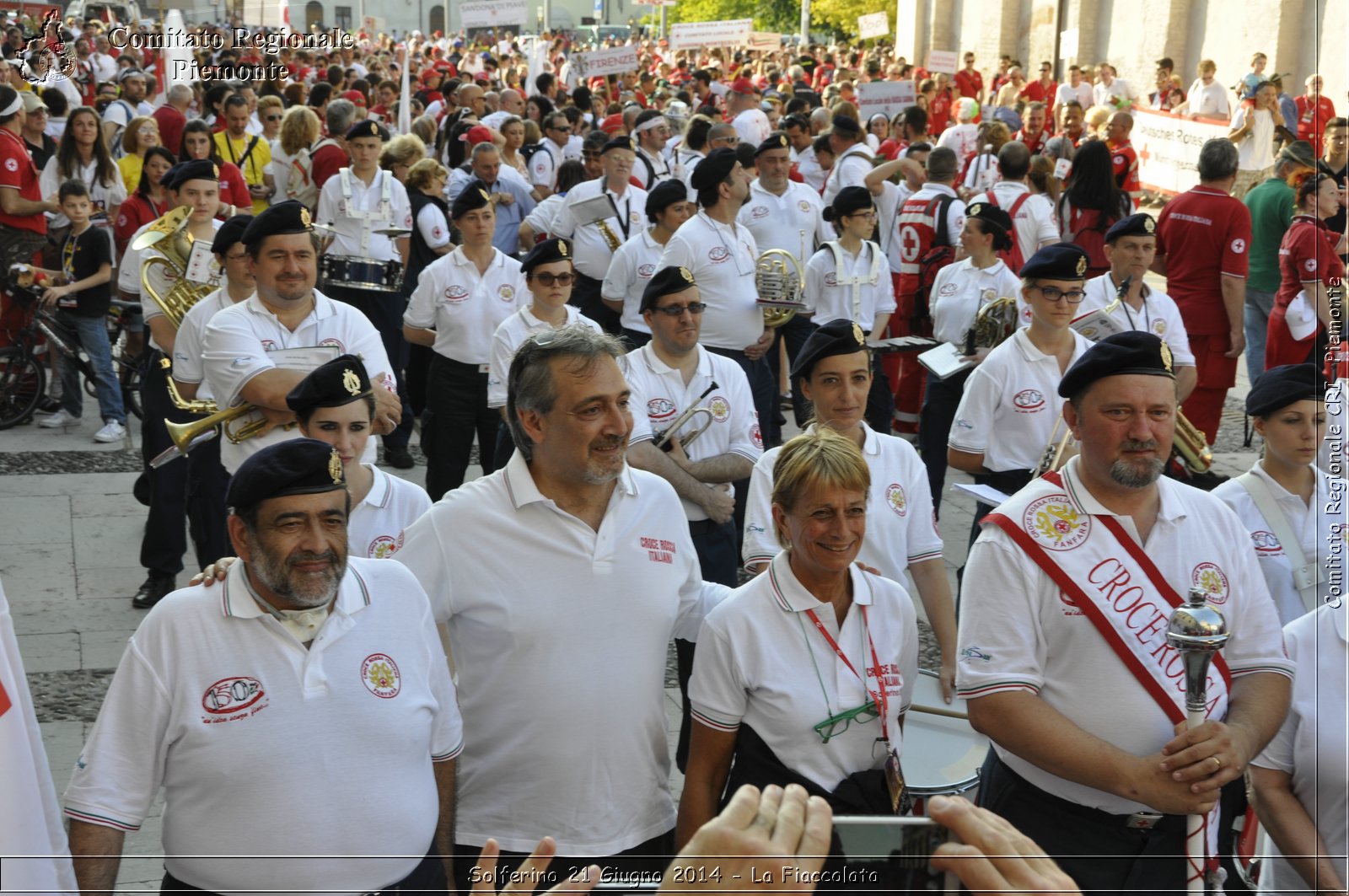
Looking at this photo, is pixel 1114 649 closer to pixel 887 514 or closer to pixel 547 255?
pixel 887 514

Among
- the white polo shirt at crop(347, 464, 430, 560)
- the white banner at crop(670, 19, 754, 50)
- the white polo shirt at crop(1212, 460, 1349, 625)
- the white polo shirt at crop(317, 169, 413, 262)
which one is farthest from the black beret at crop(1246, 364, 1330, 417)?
the white banner at crop(670, 19, 754, 50)

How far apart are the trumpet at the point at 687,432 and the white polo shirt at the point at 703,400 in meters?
0.01

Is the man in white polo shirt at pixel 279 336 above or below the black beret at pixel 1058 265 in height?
below

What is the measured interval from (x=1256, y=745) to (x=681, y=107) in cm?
1810

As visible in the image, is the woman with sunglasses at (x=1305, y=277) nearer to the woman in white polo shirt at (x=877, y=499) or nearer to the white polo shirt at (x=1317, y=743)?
the woman in white polo shirt at (x=877, y=499)

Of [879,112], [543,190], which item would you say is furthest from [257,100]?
[879,112]

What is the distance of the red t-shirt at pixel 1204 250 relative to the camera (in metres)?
9.95

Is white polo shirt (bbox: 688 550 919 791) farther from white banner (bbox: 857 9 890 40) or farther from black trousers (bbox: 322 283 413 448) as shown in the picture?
white banner (bbox: 857 9 890 40)

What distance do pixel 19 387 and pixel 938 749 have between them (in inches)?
376

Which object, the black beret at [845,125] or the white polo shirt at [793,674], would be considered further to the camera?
the black beret at [845,125]

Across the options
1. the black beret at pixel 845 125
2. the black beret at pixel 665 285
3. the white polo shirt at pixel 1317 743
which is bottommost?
the white polo shirt at pixel 1317 743

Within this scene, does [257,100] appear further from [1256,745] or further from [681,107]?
[1256,745]

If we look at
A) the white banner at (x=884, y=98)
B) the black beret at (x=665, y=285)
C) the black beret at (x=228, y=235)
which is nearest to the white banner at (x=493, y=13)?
the white banner at (x=884, y=98)

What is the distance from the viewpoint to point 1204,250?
32.9ft
